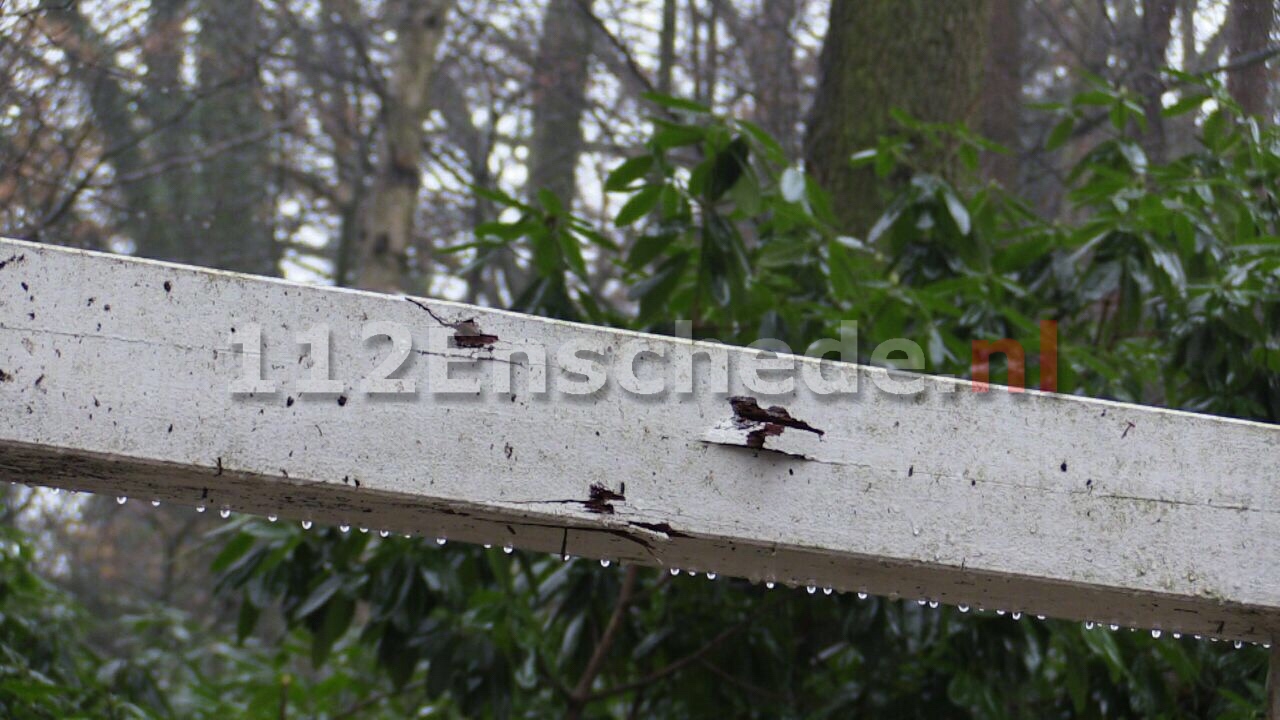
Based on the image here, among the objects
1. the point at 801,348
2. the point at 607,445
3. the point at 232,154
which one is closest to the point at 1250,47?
the point at 801,348

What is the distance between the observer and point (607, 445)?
1200 millimetres

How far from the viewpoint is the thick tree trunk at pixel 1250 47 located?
219cm

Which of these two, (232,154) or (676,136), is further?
(232,154)

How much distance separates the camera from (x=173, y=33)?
4039 millimetres

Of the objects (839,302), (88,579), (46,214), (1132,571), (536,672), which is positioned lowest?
(88,579)

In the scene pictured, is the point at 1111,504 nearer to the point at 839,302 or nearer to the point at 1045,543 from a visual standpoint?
the point at 1045,543

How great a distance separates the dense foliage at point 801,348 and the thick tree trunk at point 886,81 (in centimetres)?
44

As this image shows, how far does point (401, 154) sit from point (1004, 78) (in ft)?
7.81

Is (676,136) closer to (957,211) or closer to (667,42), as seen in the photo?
(957,211)

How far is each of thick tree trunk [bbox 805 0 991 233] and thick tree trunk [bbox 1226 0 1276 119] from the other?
900 mm

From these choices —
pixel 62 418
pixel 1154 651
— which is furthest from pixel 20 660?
pixel 1154 651

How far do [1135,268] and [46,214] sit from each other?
2585mm

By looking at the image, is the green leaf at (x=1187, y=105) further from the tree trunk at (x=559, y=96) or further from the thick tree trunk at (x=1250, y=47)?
the tree trunk at (x=559, y=96)

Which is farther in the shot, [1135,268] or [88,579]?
[88,579]
